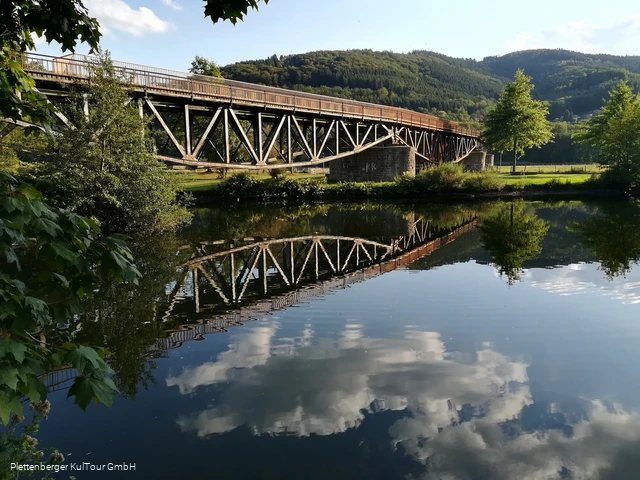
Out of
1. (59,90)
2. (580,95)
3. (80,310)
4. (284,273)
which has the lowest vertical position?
(284,273)

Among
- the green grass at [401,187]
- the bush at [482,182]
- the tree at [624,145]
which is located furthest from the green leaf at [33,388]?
the tree at [624,145]

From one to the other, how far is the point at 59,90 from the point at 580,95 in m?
213

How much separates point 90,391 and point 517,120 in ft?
192

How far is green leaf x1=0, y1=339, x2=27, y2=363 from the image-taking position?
2.42 metres

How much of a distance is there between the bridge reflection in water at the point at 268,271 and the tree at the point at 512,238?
1822mm

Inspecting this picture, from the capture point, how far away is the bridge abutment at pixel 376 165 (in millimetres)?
49156

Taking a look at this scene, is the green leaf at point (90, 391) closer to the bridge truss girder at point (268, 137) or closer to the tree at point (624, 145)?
the bridge truss girder at point (268, 137)

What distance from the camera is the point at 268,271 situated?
17.1m

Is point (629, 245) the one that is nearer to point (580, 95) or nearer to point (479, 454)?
point (479, 454)

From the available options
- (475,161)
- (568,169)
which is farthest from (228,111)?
(475,161)

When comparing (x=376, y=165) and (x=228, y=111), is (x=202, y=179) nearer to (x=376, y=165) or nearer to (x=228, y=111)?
(x=376, y=165)

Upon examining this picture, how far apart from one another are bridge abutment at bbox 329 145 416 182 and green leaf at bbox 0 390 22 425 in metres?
47.1

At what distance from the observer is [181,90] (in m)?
26.5

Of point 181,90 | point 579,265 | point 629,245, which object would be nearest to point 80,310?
point 579,265
